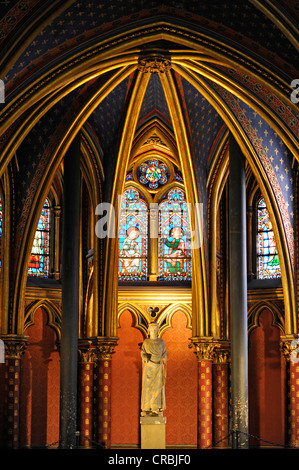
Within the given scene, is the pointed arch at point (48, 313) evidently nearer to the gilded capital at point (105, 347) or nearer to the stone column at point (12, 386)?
the gilded capital at point (105, 347)

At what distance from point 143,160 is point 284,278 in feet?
22.0

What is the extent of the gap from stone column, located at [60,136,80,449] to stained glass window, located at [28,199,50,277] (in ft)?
12.0

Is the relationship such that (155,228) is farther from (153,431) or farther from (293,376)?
(153,431)

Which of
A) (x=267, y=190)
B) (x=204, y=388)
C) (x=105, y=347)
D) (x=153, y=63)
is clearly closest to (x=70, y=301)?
(x=105, y=347)

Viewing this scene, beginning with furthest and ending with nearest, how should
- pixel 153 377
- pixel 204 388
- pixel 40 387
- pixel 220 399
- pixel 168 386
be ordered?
pixel 168 386
pixel 40 387
pixel 220 399
pixel 204 388
pixel 153 377

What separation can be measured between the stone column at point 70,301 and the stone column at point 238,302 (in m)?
3.89

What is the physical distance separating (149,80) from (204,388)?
841 centimetres

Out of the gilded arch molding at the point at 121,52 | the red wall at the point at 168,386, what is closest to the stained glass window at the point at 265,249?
the red wall at the point at 168,386

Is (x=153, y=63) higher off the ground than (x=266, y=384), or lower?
higher

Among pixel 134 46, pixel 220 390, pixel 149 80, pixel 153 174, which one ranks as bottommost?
pixel 220 390

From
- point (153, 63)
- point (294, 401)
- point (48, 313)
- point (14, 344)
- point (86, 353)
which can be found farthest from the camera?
point (48, 313)

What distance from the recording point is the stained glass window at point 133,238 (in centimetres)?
2958

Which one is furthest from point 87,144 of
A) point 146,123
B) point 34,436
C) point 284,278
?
point 34,436

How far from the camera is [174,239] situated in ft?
98.1
